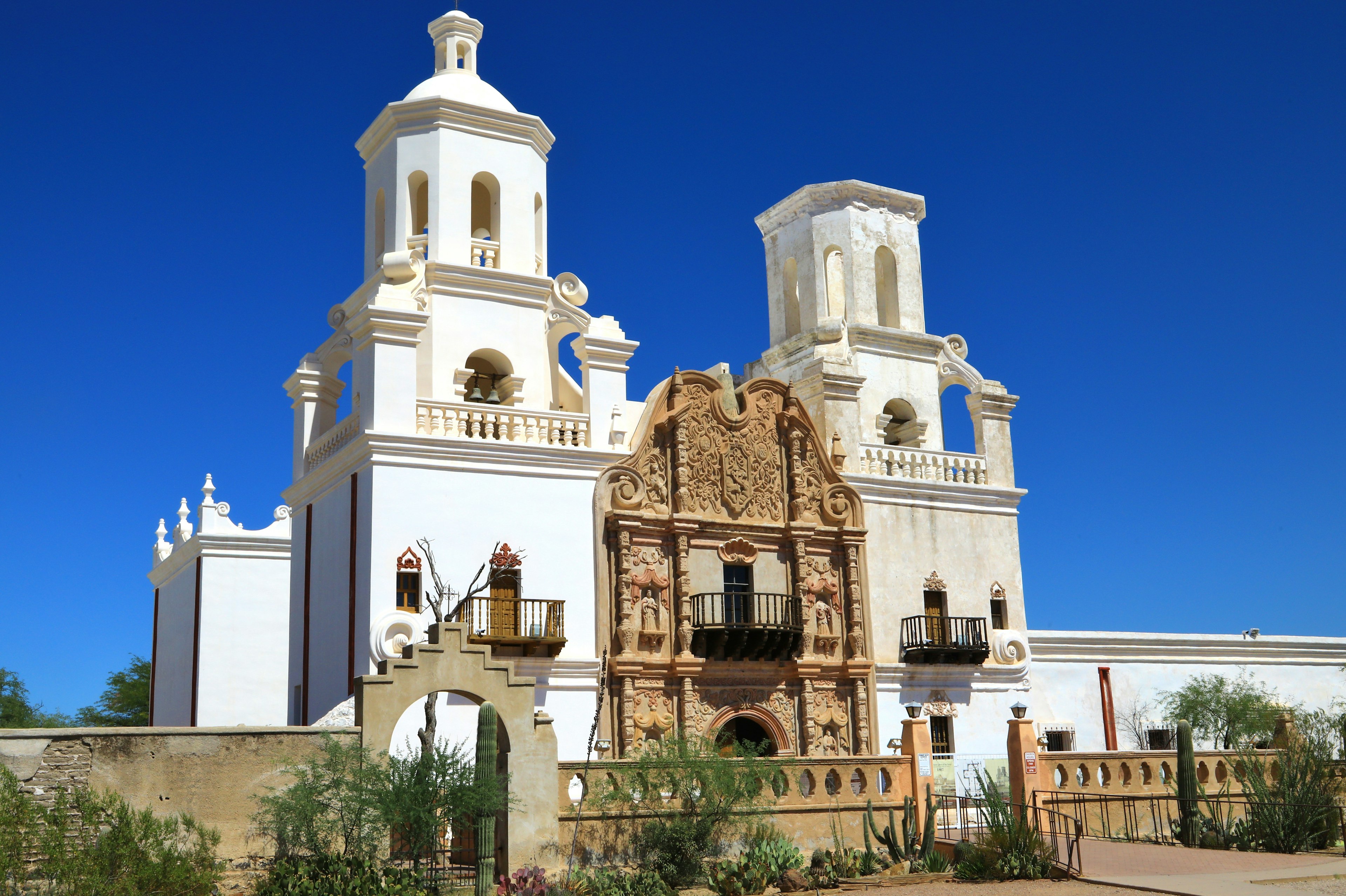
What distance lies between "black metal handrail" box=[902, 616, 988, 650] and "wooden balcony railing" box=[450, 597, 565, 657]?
27.7ft

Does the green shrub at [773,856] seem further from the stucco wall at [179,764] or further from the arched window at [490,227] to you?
the arched window at [490,227]

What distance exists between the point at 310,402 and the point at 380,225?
15.0 feet

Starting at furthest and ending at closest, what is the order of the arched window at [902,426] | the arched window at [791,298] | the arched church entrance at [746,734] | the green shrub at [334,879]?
1. the arched window at [791,298]
2. the arched window at [902,426]
3. the arched church entrance at [746,734]
4. the green shrub at [334,879]

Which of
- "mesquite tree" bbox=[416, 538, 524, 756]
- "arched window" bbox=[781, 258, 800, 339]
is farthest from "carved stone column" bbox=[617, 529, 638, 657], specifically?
"arched window" bbox=[781, 258, 800, 339]

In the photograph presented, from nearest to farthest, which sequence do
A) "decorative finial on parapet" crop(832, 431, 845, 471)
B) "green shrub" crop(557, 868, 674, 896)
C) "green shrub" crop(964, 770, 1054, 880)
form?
"green shrub" crop(557, 868, 674, 896), "green shrub" crop(964, 770, 1054, 880), "decorative finial on parapet" crop(832, 431, 845, 471)

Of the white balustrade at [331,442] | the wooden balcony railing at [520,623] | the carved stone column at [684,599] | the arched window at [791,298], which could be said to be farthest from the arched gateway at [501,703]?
the arched window at [791,298]

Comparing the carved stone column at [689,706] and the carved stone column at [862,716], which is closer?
the carved stone column at [689,706]

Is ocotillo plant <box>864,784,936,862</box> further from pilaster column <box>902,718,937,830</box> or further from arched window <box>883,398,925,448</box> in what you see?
arched window <box>883,398,925,448</box>

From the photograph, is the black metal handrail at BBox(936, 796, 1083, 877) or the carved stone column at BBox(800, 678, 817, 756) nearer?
the black metal handrail at BBox(936, 796, 1083, 877)

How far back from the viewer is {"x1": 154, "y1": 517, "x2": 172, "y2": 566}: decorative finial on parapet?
116 feet

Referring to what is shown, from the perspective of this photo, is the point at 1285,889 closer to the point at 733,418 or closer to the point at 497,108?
the point at 733,418

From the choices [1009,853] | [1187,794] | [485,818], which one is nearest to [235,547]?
[485,818]

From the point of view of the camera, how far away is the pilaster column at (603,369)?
26.5 meters

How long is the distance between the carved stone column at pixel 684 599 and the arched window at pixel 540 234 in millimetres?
7688
